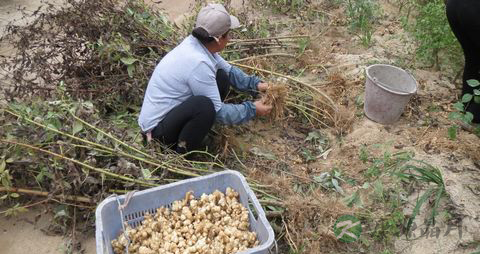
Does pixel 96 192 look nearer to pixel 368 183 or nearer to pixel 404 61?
pixel 368 183

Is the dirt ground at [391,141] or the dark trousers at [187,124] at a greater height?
the dark trousers at [187,124]

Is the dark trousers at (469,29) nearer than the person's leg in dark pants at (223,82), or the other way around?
the dark trousers at (469,29)

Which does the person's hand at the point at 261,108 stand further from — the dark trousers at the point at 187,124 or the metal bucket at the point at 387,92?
the metal bucket at the point at 387,92

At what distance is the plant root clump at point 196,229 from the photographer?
1.99 metres

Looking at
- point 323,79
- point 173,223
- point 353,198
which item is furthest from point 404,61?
point 173,223

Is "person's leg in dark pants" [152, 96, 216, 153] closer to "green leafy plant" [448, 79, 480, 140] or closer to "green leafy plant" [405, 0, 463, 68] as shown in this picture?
"green leafy plant" [448, 79, 480, 140]

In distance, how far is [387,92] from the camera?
2979mm

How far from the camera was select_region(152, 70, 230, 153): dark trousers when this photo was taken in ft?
8.57

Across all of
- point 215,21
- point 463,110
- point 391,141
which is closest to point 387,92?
point 391,141

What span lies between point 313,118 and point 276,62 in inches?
29.8

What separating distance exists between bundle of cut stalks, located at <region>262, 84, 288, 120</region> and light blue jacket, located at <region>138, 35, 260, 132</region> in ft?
0.75

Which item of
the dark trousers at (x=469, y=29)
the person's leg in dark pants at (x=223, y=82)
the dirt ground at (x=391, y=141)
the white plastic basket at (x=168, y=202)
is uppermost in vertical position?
the dark trousers at (x=469, y=29)

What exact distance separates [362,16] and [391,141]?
166cm

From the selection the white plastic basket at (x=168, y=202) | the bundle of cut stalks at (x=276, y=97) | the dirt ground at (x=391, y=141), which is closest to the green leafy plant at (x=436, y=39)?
the dirt ground at (x=391, y=141)
